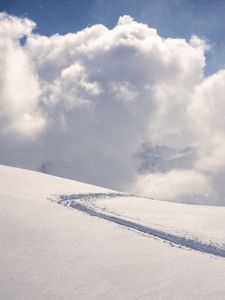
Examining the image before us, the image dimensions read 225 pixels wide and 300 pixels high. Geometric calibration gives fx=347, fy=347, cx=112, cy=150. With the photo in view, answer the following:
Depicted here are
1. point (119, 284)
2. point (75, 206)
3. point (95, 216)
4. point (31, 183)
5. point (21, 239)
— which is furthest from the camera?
point (31, 183)

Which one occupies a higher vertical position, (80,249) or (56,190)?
(56,190)

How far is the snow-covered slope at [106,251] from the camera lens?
27.5 feet

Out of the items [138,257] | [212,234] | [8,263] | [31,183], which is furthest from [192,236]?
[31,183]

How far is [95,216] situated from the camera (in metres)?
16.6

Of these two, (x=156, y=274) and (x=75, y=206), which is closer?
(x=156, y=274)

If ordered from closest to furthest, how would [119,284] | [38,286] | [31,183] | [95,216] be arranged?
[38,286], [119,284], [95,216], [31,183]

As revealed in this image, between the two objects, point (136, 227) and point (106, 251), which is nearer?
point (106, 251)

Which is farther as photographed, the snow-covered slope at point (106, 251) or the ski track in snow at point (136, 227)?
the ski track in snow at point (136, 227)

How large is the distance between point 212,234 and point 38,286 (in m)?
8.49

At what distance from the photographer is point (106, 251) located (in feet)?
37.0

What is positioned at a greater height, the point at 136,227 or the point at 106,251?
the point at 136,227

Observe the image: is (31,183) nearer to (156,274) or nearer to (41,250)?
(41,250)

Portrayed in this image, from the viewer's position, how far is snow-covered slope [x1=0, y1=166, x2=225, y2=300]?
838 centimetres

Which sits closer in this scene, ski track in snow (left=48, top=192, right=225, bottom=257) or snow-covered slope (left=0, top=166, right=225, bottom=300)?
snow-covered slope (left=0, top=166, right=225, bottom=300)
